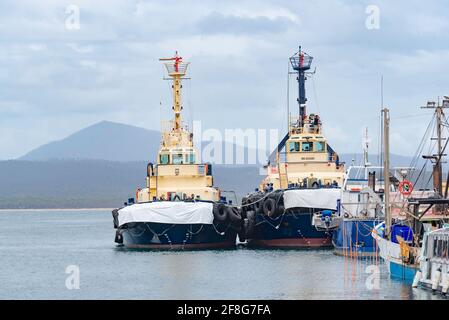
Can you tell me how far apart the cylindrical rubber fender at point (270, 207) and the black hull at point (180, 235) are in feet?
7.62

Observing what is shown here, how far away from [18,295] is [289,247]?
28650mm

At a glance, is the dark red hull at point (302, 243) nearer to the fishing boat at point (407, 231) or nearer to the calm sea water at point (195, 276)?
the calm sea water at point (195, 276)

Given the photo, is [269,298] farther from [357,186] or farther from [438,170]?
[357,186]

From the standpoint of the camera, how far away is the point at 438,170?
7519 centimetres

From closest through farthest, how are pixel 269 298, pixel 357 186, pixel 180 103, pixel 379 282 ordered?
1. pixel 269 298
2. pixel 379 282
3. pixel 357 186
4. pixel 180 103

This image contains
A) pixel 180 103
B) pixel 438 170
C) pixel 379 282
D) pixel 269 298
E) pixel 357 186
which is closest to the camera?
pixel 269 298

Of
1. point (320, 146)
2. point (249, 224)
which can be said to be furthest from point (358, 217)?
point (320, 146)

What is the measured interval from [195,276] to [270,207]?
18.5 m

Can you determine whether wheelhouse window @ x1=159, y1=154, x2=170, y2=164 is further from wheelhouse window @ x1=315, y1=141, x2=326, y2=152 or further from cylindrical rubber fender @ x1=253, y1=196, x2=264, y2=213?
wheelhouse window @ x1=315, y1=141, x2=326, y2=152

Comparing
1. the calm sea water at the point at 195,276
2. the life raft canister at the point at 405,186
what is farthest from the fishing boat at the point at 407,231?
the life raft canister at the point at 405,186

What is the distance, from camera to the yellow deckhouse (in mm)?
86938

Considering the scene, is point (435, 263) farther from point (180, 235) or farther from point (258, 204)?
point (258, 204)

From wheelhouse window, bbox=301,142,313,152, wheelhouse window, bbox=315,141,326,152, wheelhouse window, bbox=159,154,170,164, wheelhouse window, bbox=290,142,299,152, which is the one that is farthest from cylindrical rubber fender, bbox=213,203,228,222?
wheelhouse window, bbox=315,141,326,152

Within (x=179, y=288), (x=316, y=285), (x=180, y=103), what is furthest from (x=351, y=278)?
(x=180, y=103)
